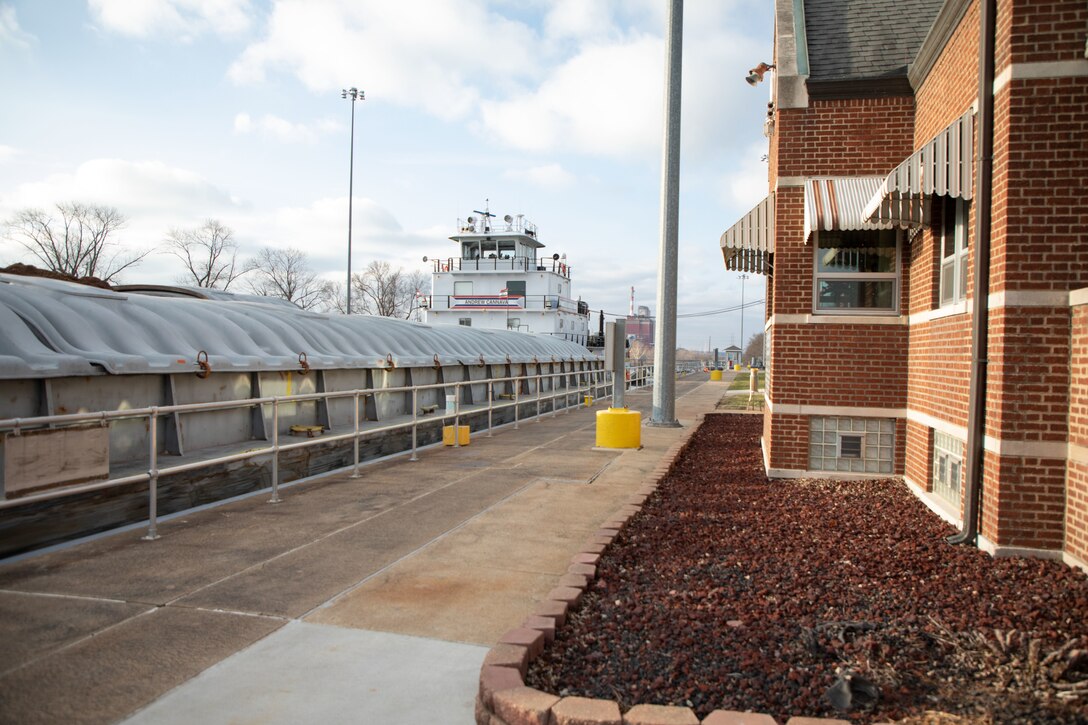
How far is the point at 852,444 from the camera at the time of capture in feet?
30.1

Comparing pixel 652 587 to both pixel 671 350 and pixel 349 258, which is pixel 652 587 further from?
pixel 349 258

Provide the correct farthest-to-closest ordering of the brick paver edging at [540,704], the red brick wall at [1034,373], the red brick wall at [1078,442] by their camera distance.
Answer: the red brick wall at [1034,373] < the red brick wall at [1078,442] < the brick paver edging at [540,704]

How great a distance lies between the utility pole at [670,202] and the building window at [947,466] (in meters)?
6.68

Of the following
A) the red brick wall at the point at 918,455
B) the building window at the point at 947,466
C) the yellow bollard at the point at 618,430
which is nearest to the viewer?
the building window at the point at 947,466

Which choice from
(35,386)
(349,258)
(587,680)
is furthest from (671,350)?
(349,258)

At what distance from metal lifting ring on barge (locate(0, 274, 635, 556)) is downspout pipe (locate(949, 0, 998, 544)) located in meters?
6.22

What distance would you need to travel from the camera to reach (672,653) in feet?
13.2

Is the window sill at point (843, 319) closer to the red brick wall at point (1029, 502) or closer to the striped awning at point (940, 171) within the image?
the striped awning at point (940, 171)

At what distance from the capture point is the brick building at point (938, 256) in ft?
18.6

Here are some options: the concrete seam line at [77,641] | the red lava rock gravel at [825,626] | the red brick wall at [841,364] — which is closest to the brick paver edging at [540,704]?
the red lava rock gravel at [825,626]

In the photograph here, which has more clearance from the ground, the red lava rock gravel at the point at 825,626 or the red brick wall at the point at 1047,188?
the red brick wall at the point at 1047,188

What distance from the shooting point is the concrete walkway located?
11.8 feet

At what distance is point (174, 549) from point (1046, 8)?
7775 mm

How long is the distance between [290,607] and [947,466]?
6.01 meters
